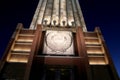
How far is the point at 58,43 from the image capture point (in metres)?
9.27

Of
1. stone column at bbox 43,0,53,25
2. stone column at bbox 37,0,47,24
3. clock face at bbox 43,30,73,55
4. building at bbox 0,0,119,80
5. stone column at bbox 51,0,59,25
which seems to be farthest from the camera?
stone column at bbox 37,0,47,24

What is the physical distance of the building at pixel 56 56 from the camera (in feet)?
24.5

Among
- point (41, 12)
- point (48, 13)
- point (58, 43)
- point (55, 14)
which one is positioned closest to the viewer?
point (58, 43)

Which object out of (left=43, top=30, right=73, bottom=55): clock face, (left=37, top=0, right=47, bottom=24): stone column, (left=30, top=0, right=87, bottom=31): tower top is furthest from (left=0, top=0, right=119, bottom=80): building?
(left=37, top=0, right=47, bottom=24): stone column

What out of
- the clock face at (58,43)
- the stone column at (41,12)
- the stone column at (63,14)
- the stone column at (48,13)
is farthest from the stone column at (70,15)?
the clock face at (58,43)

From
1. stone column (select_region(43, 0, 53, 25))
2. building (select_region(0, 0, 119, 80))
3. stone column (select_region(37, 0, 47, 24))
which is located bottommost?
stone column (select_region(37, 0, 47, 24))

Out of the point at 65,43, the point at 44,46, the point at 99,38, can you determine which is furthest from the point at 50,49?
the point at 99,38

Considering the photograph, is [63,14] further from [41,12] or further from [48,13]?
[41,12]

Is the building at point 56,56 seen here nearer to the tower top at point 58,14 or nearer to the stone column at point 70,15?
the tower top at point 58,14

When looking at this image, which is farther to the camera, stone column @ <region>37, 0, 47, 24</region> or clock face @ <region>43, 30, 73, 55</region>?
stone column @ <region>37, 0, 47, 24</region>

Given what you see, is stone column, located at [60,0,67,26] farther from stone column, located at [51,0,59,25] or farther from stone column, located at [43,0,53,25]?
stone column, located at [43,0,53,25]

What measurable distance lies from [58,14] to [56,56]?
6.19m

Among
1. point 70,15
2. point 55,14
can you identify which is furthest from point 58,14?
point 70,15

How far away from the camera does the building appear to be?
7.45 meters
